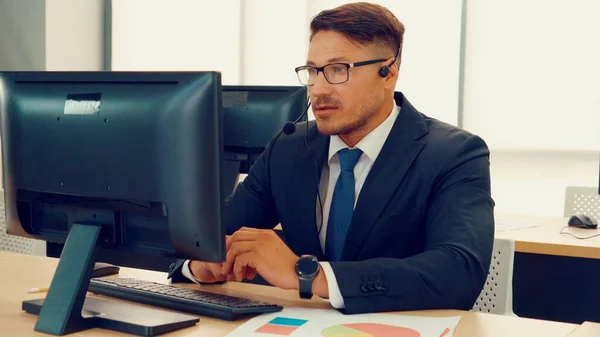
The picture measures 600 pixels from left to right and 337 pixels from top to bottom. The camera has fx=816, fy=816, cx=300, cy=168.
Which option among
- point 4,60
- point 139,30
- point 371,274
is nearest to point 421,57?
point 139,30

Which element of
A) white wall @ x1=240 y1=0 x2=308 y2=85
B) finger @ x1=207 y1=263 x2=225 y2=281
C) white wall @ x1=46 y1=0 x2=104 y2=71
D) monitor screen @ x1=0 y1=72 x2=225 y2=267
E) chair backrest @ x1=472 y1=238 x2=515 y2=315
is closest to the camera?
monitor screen @ x1=0 y1=72 x2=225 y2=267

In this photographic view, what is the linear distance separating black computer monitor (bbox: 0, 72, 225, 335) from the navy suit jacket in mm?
319

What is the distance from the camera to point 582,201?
10.8 feet

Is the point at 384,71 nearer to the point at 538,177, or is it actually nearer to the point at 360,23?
the point at 360,23

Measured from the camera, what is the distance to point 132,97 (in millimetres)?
1425

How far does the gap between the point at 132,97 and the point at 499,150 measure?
3250 millimetres

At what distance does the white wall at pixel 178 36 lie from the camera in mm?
5082

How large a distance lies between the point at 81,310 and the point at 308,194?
650mm

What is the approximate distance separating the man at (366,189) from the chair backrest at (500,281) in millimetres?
345

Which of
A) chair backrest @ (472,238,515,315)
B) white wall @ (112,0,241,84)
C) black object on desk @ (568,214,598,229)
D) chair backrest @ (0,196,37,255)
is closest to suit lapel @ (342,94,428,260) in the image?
chair backrest @ (472,238,515,315)

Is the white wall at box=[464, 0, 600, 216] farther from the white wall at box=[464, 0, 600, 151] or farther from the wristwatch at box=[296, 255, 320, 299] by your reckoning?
the wristwatch at box=[296, 255, 320, 299]

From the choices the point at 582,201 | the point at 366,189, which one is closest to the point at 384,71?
the point at 366,189

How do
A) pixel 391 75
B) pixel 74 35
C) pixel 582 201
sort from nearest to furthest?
1. pixel 391 75
2. pixel 582 201
3. pixel 74 35

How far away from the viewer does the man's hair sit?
1854 millimetres
